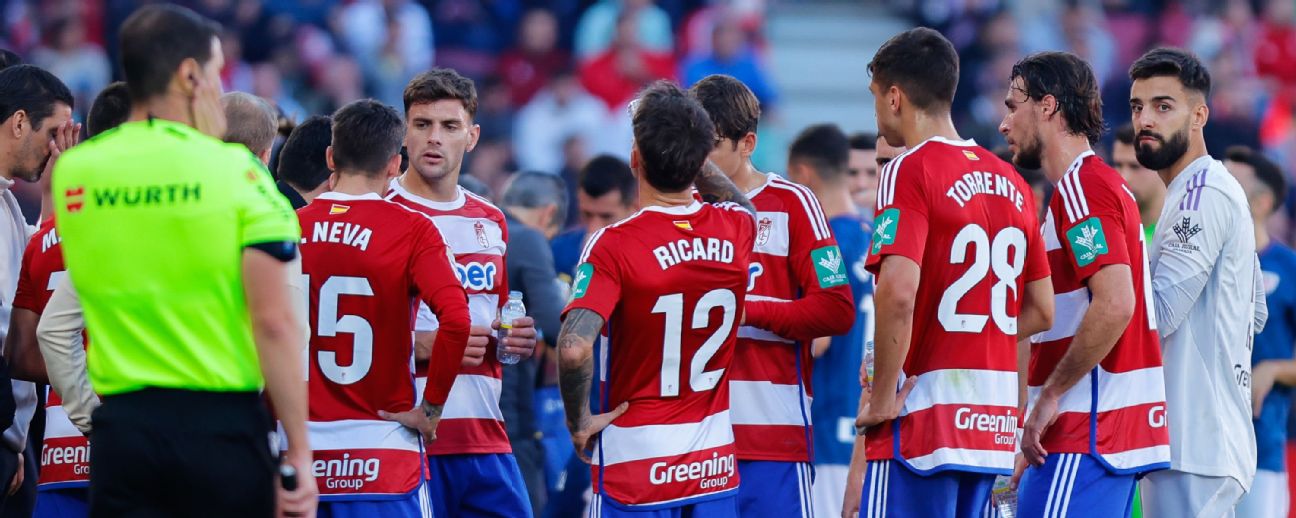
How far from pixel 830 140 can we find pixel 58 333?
4720mm

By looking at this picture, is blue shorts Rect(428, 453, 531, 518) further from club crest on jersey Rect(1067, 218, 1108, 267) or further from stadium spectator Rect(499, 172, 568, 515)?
club crest on jersey Rect(1067, 218, 1108, 267)

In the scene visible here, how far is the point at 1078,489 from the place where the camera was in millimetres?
5613

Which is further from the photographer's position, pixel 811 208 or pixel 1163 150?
pixel 1163 150

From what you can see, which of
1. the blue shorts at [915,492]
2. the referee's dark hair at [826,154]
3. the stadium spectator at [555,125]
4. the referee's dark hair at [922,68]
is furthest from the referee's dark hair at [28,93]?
the stadium spectator at [555,125]

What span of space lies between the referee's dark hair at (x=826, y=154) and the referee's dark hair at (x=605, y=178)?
3.95 feet

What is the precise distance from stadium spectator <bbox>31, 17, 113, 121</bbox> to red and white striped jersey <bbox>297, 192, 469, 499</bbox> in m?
10.5

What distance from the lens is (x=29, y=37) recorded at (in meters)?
15.6

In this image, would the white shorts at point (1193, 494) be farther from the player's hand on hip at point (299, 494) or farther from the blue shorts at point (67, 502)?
the blue shorts at point (67, 502)

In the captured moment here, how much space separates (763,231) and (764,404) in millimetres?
→ 730

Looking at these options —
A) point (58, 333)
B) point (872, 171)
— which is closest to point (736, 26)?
point (872, 171)

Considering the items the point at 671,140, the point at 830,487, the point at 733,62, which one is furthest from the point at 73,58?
the point at 671,140

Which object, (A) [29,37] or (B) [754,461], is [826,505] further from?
(A) [29,37]

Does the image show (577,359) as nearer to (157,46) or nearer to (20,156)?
(157,46)

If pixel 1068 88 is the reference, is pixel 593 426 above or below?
below
